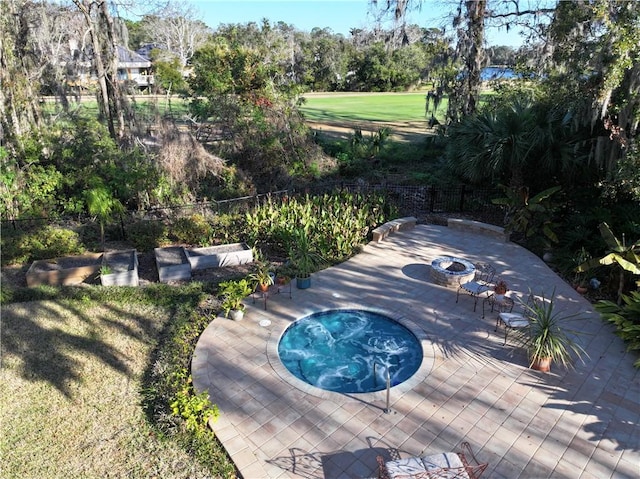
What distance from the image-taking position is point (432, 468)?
5078mm

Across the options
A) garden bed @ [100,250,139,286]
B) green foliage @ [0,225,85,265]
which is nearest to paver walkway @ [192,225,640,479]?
garden bed @ [100,250,139,286]

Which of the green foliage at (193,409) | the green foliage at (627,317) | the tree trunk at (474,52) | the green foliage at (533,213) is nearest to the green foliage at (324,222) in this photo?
the green foliage at (533,213)

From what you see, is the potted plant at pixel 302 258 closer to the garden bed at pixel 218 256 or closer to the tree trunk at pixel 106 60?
the garden bed at pixel 218 256

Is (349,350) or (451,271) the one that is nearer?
(349,350)

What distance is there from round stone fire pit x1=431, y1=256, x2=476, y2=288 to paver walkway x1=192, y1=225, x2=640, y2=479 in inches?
29.2

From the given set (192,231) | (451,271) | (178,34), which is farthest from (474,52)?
(178,34)

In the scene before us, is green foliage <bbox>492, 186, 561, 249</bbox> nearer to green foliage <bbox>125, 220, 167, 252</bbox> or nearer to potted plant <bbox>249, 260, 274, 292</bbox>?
potted plant <bbox>249, 260, 274, 292</bbox>

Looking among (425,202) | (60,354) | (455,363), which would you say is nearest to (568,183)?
(425,202)

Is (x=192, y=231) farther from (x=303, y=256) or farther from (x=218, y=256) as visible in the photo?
(x=303, y=256)

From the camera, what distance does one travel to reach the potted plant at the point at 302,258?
995 cm

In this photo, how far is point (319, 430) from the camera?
598 centimetres

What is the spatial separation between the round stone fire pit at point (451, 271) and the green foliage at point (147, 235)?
719 centimetres

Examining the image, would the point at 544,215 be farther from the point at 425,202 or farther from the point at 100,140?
the point at 100,140

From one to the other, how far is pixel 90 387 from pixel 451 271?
7544 millimetres
